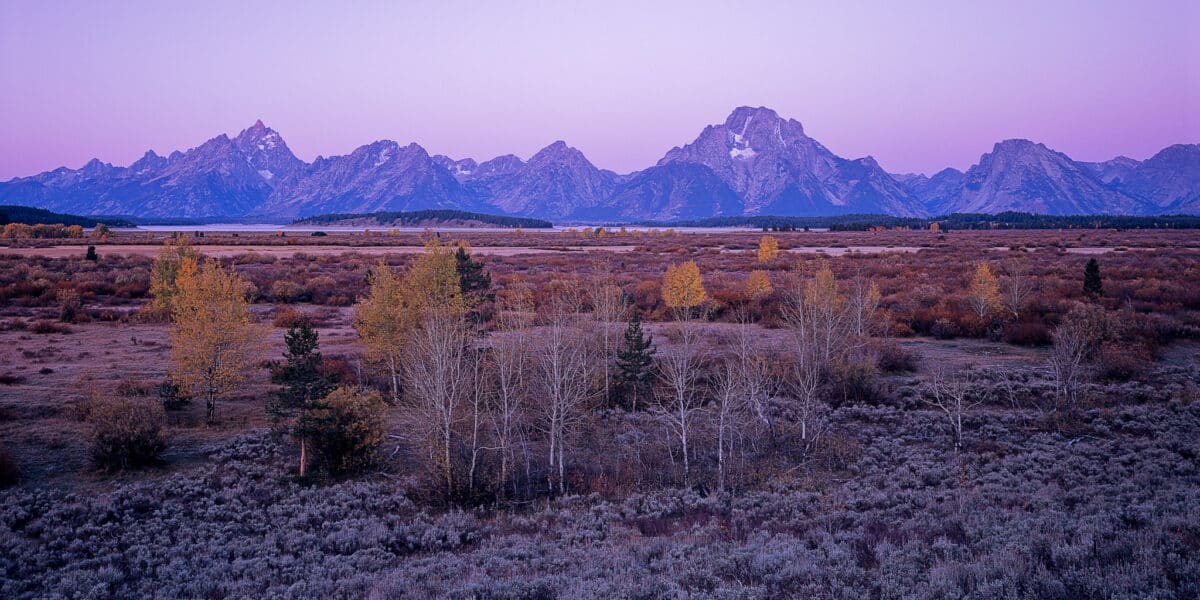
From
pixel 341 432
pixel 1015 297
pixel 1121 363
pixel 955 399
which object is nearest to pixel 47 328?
pixel 341 432

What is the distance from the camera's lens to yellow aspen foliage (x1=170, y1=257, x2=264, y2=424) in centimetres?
1706

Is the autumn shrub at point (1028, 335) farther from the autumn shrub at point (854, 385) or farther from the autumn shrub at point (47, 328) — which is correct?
the autumn shrub at point (47, 328)

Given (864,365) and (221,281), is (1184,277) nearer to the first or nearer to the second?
(864,365)

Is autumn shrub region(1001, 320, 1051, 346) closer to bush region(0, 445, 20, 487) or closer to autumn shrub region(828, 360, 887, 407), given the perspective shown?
autumn shrub region(828, 360, 887, 407)

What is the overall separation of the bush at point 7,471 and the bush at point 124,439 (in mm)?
1284

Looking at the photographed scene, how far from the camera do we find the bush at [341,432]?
47.2 feet

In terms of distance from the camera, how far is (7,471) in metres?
12.9

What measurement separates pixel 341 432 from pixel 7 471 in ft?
21.2

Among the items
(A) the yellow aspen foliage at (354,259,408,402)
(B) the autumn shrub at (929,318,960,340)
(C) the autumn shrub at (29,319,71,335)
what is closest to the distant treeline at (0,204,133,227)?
(C) the autumn shrub at (29,319,71,335)

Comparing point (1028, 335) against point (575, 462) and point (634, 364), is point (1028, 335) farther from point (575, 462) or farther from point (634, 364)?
point (575, 462)

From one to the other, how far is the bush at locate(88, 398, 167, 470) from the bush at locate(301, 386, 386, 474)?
3.54 meters

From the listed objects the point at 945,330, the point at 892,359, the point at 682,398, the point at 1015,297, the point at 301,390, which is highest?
the point at 1015,297

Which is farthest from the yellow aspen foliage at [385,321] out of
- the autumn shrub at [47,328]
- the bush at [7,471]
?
the autumn shrub at [47,328]

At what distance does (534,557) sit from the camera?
32.5 feet
